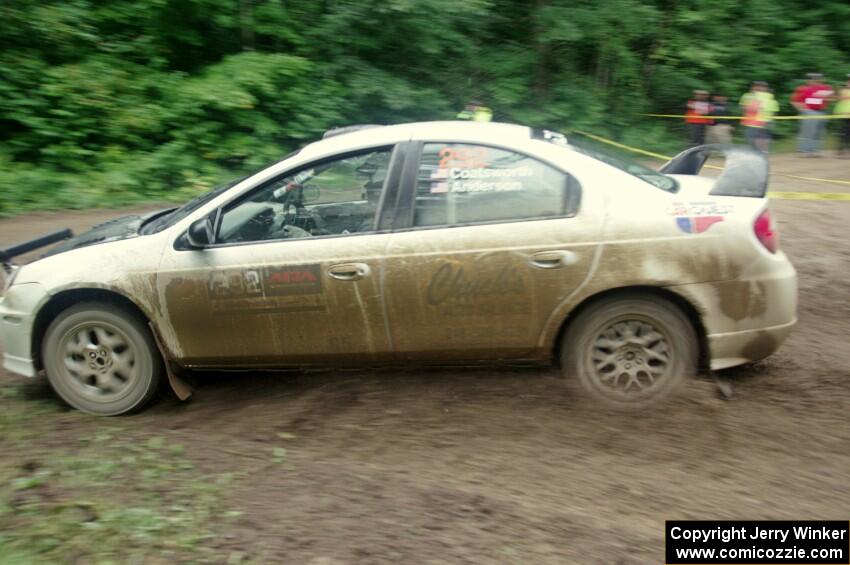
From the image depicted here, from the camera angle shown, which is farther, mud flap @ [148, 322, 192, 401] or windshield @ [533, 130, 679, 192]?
mud flap @ [148, 322, 192, 401]

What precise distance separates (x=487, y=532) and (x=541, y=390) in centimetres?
150

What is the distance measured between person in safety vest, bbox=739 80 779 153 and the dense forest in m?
1.75

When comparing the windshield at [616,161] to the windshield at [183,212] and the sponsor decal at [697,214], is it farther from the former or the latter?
the windshield at [183,212]

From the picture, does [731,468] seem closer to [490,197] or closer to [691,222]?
[691,222]

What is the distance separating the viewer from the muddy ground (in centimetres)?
328

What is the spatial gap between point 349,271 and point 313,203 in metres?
0.53

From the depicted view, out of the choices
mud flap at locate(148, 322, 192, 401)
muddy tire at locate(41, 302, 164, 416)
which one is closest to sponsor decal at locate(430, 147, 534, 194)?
mud flap at locate(148, 322, 192, 401)

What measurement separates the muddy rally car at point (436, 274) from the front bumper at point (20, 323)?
2 cm

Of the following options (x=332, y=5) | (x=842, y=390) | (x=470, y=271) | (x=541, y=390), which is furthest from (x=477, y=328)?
(x=332, y=5)

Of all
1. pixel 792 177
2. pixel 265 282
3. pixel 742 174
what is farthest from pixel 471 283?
pixel 792 177

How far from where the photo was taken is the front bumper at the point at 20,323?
15.2ft

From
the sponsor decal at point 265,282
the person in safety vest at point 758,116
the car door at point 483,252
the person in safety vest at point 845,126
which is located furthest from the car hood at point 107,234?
the person in safety vest at point 845,126

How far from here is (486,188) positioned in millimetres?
4379

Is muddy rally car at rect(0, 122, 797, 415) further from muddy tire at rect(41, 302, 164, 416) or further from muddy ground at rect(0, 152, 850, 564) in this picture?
muddy ground at rect(0, 152, 850, 564)
